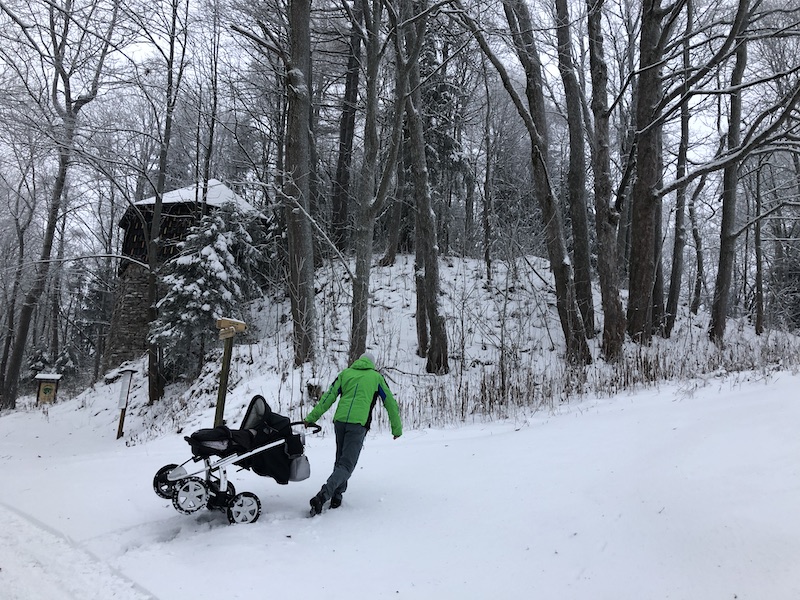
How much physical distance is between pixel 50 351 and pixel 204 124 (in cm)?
1840

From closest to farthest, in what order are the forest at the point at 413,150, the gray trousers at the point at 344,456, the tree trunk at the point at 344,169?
the gray trousers at the point at 344,456, the forest at the point at 413,150, the tree trunk at the point at 344,169

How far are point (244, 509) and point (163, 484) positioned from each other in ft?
2.20

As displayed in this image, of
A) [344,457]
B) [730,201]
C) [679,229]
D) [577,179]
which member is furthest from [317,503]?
[679,229]

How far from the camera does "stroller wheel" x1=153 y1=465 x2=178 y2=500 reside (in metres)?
4.41

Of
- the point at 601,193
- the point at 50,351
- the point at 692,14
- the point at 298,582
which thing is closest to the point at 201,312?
the point at 601,193

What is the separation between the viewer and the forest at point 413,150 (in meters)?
10.3

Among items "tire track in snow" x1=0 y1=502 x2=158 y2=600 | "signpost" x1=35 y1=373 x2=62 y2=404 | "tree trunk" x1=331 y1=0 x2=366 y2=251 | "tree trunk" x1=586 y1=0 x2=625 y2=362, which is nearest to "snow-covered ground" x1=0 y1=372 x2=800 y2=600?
"tire track in snow" x1=0 y1=502 x2=158 y2=600

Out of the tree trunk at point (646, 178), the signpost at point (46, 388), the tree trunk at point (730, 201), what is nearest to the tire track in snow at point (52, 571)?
the tree trunk at point (646, 178)

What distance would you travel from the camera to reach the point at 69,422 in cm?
1644

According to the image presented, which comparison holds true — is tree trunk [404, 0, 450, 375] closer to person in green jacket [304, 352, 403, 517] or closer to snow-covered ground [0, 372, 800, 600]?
snow-covered ground [0, 372, 800, 600]

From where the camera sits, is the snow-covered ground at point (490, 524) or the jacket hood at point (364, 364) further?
the jacket hood at point (364, 364)

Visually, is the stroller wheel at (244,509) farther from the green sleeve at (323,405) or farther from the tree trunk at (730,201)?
the tree trunk at (730,201)

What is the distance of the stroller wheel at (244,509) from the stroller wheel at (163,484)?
500 mm

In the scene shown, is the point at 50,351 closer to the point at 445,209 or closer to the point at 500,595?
the point at 445,209
